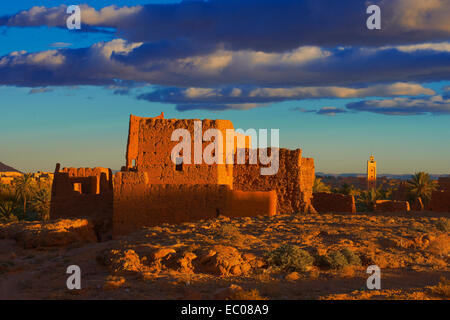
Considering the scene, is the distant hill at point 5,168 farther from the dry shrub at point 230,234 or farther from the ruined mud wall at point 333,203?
the dry shrub at point 230,234

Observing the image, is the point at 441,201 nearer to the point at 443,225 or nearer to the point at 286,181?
the point at 443,225

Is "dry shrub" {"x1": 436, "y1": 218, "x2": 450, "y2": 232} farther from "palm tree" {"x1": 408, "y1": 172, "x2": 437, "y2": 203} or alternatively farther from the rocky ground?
"palm tree" {"x1": 408, "y1": 172, "x2": 437, "y2": 203}

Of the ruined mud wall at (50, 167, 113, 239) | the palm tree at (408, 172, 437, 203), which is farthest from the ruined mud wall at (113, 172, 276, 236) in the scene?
the palm tree at (408, 172, 437, 203)

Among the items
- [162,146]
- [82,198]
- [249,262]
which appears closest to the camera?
[249,262]

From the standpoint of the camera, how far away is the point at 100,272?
11.3 metres

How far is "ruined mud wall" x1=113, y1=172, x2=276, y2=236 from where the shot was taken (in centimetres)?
1852

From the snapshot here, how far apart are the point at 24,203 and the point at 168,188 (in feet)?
93.7

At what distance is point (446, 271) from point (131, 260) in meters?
7.30

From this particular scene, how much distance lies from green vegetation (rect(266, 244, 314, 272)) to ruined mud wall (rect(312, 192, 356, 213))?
41.2 ft

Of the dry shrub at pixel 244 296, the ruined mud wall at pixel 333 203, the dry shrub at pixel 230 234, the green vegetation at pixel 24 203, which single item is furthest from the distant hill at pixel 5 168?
the dry shrub at pixel 244 296

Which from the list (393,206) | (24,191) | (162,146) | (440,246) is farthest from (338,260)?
(24,191)

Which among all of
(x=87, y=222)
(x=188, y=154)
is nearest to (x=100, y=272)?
(x=87, y=222)

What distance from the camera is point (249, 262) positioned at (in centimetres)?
1128
